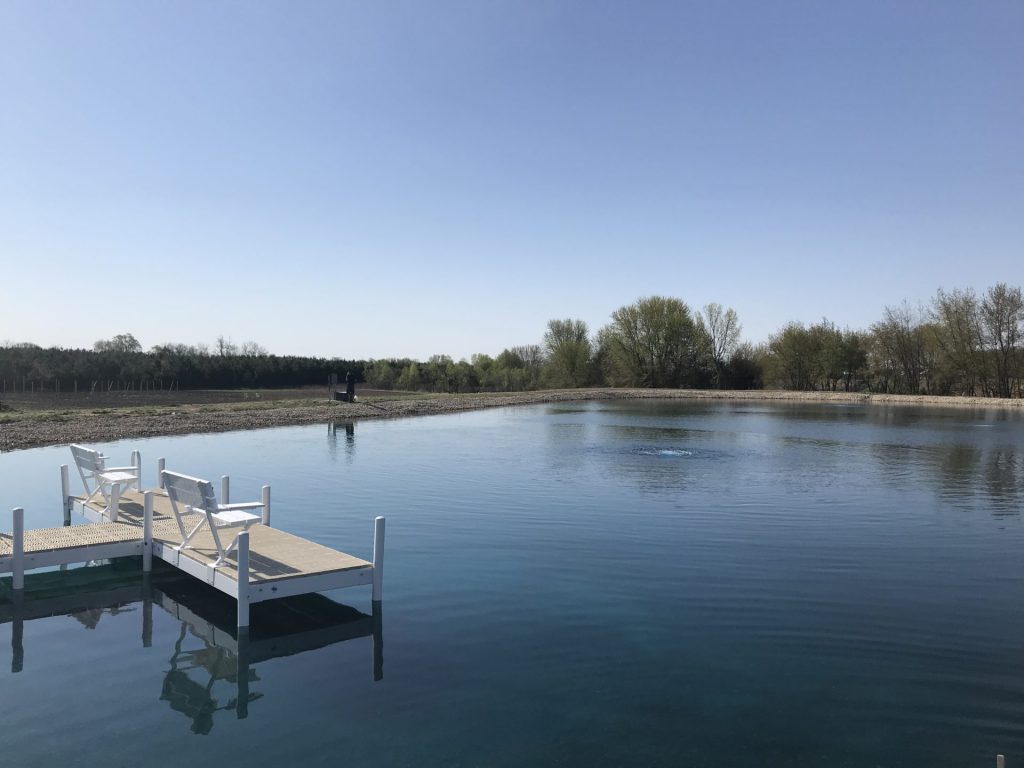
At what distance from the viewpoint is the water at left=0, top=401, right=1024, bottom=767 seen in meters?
4.60

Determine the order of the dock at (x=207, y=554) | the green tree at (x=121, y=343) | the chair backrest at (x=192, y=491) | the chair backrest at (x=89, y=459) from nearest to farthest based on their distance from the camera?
the dock at (x=207, y=554)
the chair backrest at (x=192, y=491)
the chair backrest at (x=89, y=459)
the green tree at (x=121, y=343)

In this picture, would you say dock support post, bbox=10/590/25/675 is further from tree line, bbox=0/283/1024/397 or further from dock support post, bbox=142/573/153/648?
tree line, bbox=0/283/1024/397

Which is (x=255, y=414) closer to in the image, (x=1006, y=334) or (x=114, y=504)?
(x=114, y=504)

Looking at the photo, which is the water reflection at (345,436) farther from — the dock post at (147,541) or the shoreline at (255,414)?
the dock post at (147,541)

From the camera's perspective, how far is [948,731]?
476 cm

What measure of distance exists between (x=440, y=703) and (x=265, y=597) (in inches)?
83.9

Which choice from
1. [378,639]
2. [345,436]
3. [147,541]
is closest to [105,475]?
[147,541]

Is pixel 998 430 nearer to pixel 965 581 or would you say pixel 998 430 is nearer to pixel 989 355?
pixel 965 581

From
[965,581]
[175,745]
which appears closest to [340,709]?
[175,745]

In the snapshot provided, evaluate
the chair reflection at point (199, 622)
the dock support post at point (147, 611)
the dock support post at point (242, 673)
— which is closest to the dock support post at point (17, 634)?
the chair reflection at point (199, 622)

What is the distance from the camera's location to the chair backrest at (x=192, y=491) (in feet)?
22.5

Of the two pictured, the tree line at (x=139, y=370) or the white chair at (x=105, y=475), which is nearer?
the white chair at (x=105, y=475)

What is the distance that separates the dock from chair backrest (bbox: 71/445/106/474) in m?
0.58

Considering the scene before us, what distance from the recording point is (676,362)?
63.5 meters
